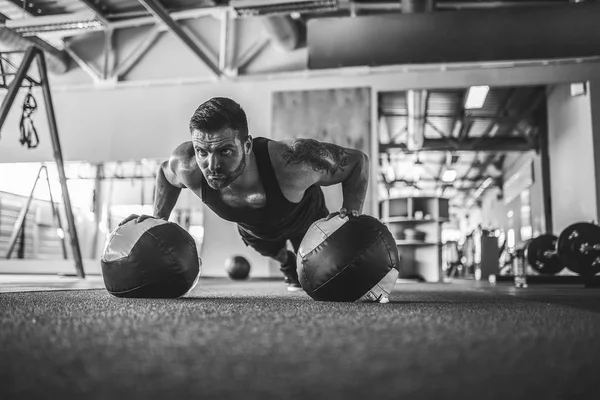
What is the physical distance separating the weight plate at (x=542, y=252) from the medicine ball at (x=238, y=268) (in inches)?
130

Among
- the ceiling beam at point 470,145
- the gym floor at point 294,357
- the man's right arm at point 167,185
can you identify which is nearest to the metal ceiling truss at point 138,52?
the ceiling beam at point 470,145

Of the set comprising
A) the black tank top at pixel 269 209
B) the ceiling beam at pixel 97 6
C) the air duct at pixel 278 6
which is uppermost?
the ceiling beam at pixel 97 6

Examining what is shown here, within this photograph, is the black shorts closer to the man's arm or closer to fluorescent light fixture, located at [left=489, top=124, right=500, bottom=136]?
the man's arm

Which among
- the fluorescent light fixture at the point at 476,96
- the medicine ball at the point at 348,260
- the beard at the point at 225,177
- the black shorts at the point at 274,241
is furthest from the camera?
the fluorescent light fixture at the point at 476,96

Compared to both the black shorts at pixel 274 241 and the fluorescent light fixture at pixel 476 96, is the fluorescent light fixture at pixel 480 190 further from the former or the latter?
the black shorts at pixel 274 241

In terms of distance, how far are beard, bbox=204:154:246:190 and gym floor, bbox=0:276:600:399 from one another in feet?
2.81

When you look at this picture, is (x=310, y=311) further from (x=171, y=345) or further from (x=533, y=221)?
(x=533, y=221)

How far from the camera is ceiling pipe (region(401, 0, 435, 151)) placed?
20.7ft

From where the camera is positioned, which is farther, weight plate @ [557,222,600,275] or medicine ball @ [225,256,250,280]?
medicine ball @ [225,256,250,280]

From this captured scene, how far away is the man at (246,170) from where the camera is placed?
6.77ft

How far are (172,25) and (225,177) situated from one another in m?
5.28

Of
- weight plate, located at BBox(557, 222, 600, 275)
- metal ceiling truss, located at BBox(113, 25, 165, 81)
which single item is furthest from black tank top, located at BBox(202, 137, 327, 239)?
metal ceiling truss, located at BBox(113, 25, 165, 81)

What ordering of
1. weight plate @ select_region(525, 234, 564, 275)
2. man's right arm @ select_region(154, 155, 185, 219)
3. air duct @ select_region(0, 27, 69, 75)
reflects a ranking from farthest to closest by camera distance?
weight plate @ select_region(525, 234, 564, 275), air duct @ select_region(0, 27, 69, 75), man's right arm @ select_region(154, 155, 185, 219)

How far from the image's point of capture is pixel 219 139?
203 cm
